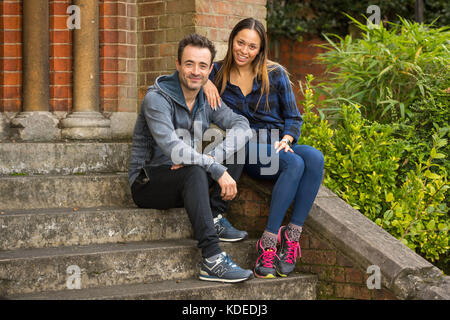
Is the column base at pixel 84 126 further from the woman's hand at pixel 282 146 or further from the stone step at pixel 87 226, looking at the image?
the woman's hand at pixel 282 146

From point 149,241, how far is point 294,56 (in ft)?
25.0

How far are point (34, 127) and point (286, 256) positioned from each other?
2292 millimetres

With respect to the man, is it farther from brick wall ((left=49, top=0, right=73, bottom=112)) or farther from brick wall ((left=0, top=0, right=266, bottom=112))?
brick wall ((left=49, top=0, right=73, bottom=112))

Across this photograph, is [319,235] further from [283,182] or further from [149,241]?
[149,241]

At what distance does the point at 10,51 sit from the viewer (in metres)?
5.14

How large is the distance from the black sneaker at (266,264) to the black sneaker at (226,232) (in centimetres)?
21

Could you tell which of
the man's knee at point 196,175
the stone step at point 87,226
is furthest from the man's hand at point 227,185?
the stone step at point 87,226

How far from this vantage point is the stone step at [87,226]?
12.3ft

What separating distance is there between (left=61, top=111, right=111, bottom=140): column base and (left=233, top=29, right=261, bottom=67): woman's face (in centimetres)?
155

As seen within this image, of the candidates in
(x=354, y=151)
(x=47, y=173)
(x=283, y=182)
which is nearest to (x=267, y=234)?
(x=283, y=182)

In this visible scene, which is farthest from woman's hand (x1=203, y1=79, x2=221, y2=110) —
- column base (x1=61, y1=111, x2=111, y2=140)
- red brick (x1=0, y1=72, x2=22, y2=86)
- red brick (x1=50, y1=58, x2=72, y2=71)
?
red brick (x1=0, y1=72, x2=22, y2=86)

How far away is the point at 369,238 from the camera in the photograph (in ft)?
12.9

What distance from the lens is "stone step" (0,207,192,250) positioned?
3.76 meters

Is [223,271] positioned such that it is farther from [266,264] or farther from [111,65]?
[111,65]
